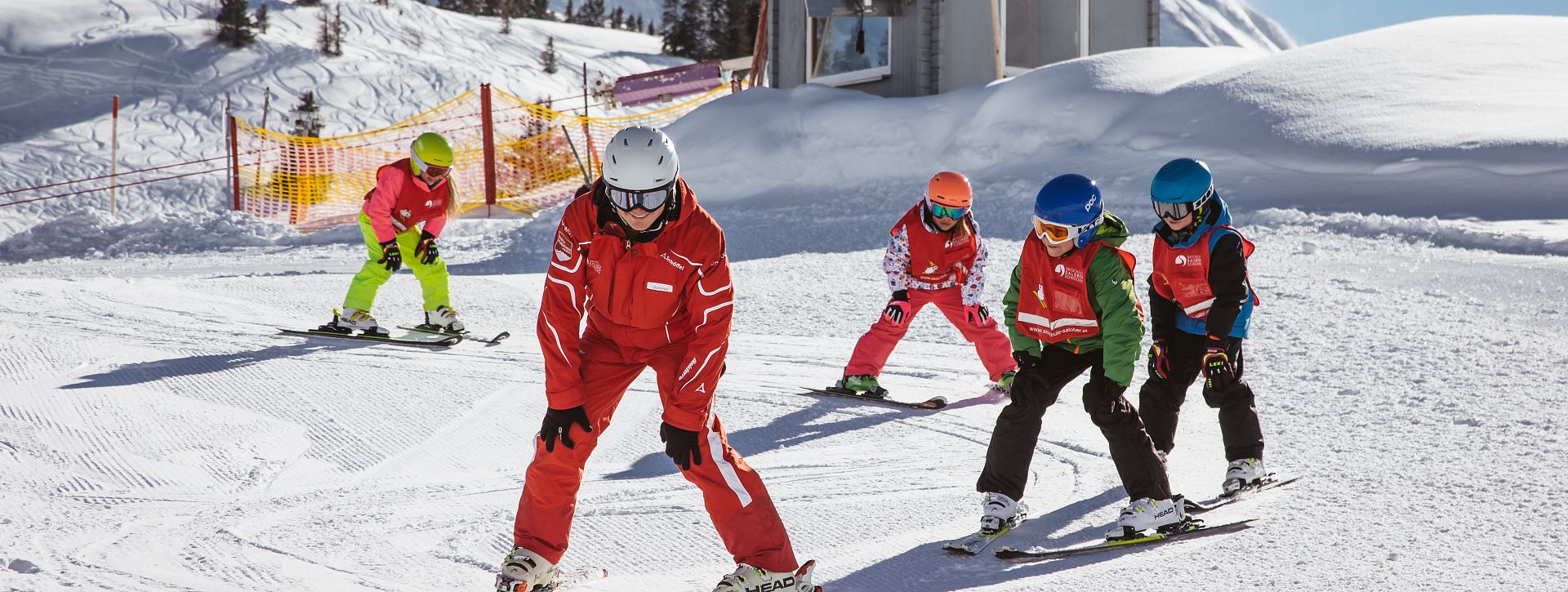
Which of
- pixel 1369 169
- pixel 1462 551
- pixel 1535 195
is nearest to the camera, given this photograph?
pixel 1462 551

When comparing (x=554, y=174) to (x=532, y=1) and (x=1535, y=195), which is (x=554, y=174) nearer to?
(x=1535, y=195)

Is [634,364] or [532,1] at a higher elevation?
[532,1]

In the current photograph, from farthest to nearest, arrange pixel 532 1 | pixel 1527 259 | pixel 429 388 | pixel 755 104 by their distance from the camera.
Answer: pixel 532 1 < pixel 755 104 < pixel 1527 259 < pixel 429 388

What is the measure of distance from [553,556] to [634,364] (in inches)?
24.0

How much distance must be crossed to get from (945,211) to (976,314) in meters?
0.62

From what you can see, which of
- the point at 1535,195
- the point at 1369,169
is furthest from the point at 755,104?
the point at 1535,195

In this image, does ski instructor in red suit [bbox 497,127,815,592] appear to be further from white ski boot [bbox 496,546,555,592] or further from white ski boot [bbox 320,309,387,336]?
white ski boot [bbox 320,309,387,336]

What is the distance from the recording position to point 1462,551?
393cm

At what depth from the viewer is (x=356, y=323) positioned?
7.99 m

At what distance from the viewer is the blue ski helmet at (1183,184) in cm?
433

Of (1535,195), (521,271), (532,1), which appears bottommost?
(521,271)

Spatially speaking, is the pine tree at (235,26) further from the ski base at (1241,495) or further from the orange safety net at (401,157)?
the ski base at (1241,495)

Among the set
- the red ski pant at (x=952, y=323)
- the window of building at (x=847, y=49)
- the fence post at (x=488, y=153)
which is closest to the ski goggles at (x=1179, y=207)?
the red ski pant at (x=952, y=323)

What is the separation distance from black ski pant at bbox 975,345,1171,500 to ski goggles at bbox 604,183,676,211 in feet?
5.09
